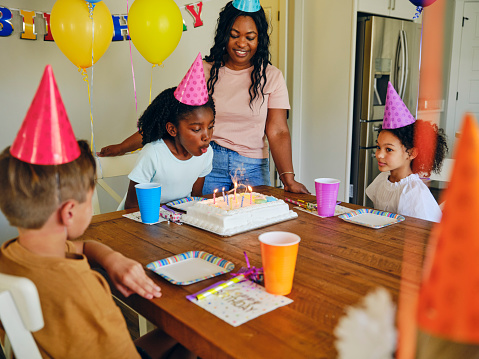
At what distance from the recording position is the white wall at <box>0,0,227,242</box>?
108 inches

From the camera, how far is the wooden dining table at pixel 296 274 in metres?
0.76

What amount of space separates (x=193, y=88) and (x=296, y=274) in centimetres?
100

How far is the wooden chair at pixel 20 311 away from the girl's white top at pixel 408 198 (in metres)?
1.43

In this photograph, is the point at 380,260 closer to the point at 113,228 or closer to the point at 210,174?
the point at 113,228

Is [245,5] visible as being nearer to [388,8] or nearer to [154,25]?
[154,25]

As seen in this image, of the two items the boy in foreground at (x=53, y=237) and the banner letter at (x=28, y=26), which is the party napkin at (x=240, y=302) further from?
the banner letter at (x=28, y=26)

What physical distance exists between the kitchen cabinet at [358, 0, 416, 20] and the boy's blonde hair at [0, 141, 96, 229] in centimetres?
323

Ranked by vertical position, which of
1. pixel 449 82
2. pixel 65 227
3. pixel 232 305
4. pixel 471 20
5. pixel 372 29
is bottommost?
pixel 232 305

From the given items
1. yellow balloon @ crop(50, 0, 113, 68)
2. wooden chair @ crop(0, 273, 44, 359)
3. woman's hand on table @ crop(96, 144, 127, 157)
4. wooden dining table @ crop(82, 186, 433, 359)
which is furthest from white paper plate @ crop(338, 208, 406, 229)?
yellow balloon @ crop(50, 0, 113, 68)

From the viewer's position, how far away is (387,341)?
0.35 meters

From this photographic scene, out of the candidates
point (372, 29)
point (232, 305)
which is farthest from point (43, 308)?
point (372, 29)

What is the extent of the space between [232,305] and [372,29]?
3263mm

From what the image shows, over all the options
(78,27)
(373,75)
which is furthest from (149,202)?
(373,75)

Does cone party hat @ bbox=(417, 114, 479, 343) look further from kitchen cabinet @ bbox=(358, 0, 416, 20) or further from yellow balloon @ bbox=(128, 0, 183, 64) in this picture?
kitchen cabinet @ bbox=(358, 0, 416, 20)
